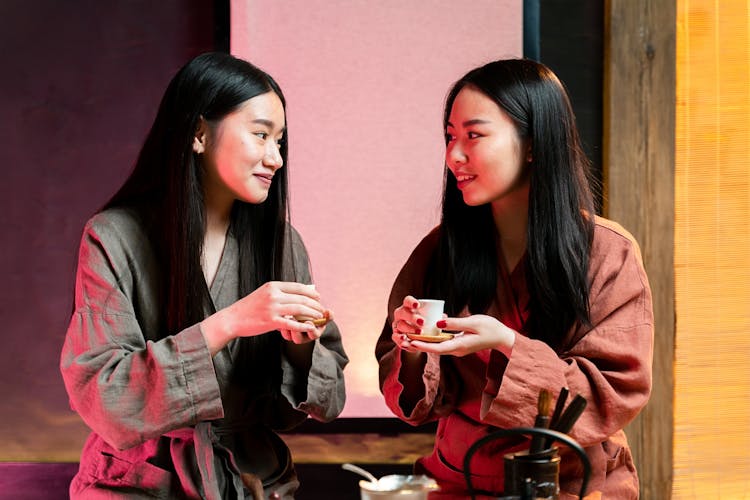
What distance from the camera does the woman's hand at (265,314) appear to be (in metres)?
2.01

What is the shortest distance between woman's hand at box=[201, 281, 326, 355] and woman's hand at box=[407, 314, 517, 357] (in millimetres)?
316

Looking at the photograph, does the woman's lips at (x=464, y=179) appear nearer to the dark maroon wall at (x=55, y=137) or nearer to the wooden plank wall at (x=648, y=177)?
A: the wooden plank wall at (x=648, y=177)

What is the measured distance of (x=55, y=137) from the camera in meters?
3.22

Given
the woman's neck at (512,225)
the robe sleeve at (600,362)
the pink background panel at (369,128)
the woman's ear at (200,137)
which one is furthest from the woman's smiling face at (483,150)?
the pink background panel at (369,128)

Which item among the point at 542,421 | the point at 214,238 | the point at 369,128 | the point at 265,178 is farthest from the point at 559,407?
the point at 369,128

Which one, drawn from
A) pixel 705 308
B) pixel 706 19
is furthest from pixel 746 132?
pixel 705 308

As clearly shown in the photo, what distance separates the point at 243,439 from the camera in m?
2.34

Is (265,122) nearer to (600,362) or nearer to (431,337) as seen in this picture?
(431,337)

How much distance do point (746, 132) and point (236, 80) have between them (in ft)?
6.68

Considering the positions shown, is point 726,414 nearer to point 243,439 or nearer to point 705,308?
point 705,308

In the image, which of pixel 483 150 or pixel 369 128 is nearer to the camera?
pixel 483 150

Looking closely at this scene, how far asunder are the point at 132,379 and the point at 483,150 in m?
1.09

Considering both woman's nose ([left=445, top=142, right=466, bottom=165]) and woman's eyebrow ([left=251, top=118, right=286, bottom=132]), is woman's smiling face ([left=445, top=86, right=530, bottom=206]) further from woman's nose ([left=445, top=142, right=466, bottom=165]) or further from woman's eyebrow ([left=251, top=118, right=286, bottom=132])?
woman's eyebrow ([left=251, top=118, right=286, bottom=132])

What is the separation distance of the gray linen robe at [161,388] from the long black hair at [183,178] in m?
0.06
